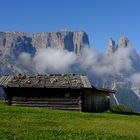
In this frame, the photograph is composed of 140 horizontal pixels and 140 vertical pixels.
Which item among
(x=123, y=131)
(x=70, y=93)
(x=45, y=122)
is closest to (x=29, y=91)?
(x=70, y=93)

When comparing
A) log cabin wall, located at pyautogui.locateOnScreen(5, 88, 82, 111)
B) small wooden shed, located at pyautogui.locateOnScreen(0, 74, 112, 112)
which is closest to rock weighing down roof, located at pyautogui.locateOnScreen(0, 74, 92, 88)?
small wooden shed, located at pyautogui.locateOnScreen(0, 74, 112, 112)

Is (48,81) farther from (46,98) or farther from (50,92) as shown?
(46,98)

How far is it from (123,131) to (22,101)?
86.1 feet

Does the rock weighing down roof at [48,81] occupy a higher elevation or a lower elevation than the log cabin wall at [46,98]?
higher

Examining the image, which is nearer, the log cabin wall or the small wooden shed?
the small wooden shed

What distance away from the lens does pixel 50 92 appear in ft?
182

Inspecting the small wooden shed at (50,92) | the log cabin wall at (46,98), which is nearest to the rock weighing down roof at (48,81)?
the small wooden shed at (50,92)

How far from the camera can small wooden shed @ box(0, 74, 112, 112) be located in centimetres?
5484

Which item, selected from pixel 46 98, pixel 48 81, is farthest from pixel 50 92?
pixel 48 81

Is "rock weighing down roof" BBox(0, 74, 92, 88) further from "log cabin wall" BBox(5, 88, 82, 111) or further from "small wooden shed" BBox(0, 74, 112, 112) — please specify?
"log cabin wall" BBox(5, 88, 82, 111)

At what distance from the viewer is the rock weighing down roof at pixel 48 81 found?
54.8 meters

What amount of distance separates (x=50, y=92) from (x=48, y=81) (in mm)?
1685

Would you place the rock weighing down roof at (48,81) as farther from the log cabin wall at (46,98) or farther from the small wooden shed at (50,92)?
the log cabin wall at (46,98)

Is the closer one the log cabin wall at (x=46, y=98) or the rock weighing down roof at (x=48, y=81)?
the rock weighing down roof at (x=48, y=81)
